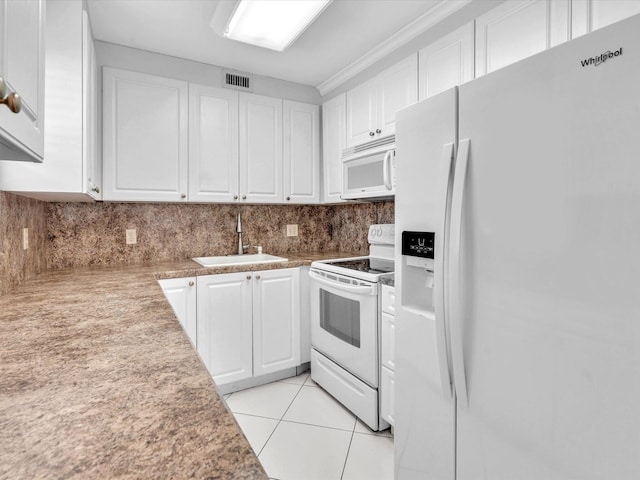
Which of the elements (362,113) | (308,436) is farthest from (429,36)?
(308,436)

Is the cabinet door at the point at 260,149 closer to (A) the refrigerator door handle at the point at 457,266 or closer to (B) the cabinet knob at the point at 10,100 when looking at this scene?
(A) the refrigerator door handle at the point at 457,266

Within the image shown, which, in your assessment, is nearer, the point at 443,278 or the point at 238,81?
the point at 443,278

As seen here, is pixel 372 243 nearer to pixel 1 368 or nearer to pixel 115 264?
pixel 115 264

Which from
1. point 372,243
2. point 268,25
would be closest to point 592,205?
point 372,243

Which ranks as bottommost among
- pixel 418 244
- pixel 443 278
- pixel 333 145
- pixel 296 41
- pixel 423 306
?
pixel 423 306

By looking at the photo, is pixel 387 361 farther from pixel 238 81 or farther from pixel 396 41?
pixel 238 81

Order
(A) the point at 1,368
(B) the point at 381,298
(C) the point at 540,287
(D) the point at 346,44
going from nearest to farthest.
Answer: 1. (A) the point at 1,368
2. (C) the point at 540,287
3. (B) the point at 381,298
4. (D) the point at 346,44

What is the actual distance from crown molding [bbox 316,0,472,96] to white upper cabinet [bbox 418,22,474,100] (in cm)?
11

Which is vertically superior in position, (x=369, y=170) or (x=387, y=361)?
(x=369, y=170)

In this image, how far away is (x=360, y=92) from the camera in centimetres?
260

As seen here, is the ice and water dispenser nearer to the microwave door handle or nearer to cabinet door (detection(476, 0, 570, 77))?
the microwave door handle

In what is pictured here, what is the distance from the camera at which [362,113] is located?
8.47 ft

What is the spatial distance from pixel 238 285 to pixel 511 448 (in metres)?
1.80

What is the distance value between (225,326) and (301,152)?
1.54 meters
